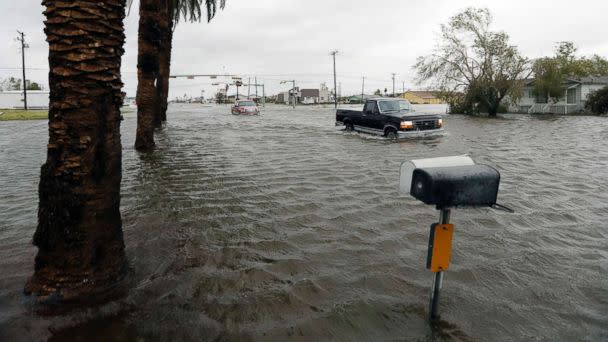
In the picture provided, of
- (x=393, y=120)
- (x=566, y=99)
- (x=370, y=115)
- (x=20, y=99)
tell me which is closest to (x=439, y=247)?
(x=393, y=120)

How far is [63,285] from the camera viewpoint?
3.21 meters

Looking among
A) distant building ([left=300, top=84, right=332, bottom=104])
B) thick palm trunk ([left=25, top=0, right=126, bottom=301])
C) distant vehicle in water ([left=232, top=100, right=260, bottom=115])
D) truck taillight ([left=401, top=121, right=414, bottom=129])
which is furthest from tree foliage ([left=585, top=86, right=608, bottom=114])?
distant building ([left=300, top=84, right=332, bottom=104])

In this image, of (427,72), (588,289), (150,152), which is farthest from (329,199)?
(427,72)

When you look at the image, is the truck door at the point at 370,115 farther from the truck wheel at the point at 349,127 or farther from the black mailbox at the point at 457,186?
the black mailbox at the point at 457,186

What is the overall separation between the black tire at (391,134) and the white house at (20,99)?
221 feet

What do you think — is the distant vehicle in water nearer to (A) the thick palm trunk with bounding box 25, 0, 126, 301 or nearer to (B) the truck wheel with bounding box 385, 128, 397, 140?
(B) the truck wheel with bounding box 385, 128, 397, 140

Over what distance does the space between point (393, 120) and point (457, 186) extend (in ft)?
43.0

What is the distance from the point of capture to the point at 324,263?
3.97m

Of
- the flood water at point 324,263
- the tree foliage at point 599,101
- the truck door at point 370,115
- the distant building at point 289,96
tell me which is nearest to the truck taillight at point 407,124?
the truck door at point 370,115

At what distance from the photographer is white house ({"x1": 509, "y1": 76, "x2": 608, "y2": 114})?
3912 cm

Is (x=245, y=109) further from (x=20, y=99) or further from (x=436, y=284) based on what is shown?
(x=20, y=99)

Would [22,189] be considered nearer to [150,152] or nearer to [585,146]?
[150,152]

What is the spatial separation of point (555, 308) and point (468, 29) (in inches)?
1635

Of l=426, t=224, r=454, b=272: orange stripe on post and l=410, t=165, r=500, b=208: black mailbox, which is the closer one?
l=410, t=165, r=500, b=208: black mailbox
